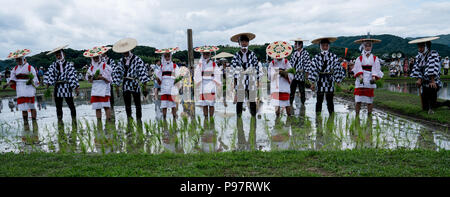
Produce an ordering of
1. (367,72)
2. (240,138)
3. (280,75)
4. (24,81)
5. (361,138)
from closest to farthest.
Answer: (361,138), (240,138), (367,72), (280,75), (24,81)

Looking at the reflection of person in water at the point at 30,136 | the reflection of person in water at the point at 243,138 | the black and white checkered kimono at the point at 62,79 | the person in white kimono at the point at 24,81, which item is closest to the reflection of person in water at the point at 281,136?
the reflection of person in water at the point at 243,138

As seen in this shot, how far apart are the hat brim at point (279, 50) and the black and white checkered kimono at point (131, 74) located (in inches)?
134

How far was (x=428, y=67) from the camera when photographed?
8.26m

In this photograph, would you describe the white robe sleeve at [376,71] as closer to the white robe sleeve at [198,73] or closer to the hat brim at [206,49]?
the hat brim at [206,49]

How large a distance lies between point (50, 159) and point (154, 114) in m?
5.64

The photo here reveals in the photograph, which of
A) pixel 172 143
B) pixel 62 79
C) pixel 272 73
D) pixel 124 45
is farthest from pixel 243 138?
pixel 62 79

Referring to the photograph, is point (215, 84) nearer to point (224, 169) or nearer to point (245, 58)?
point (245, 58)

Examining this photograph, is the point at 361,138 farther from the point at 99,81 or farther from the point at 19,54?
the point at 19,54

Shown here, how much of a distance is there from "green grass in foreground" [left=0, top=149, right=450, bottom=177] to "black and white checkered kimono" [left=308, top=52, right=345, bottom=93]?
3.71 metres

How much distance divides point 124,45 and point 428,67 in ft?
25.4

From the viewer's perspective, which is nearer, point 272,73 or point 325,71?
point 325,71

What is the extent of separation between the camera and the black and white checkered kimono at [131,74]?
8875 millimetres

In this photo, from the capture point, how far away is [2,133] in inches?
314
